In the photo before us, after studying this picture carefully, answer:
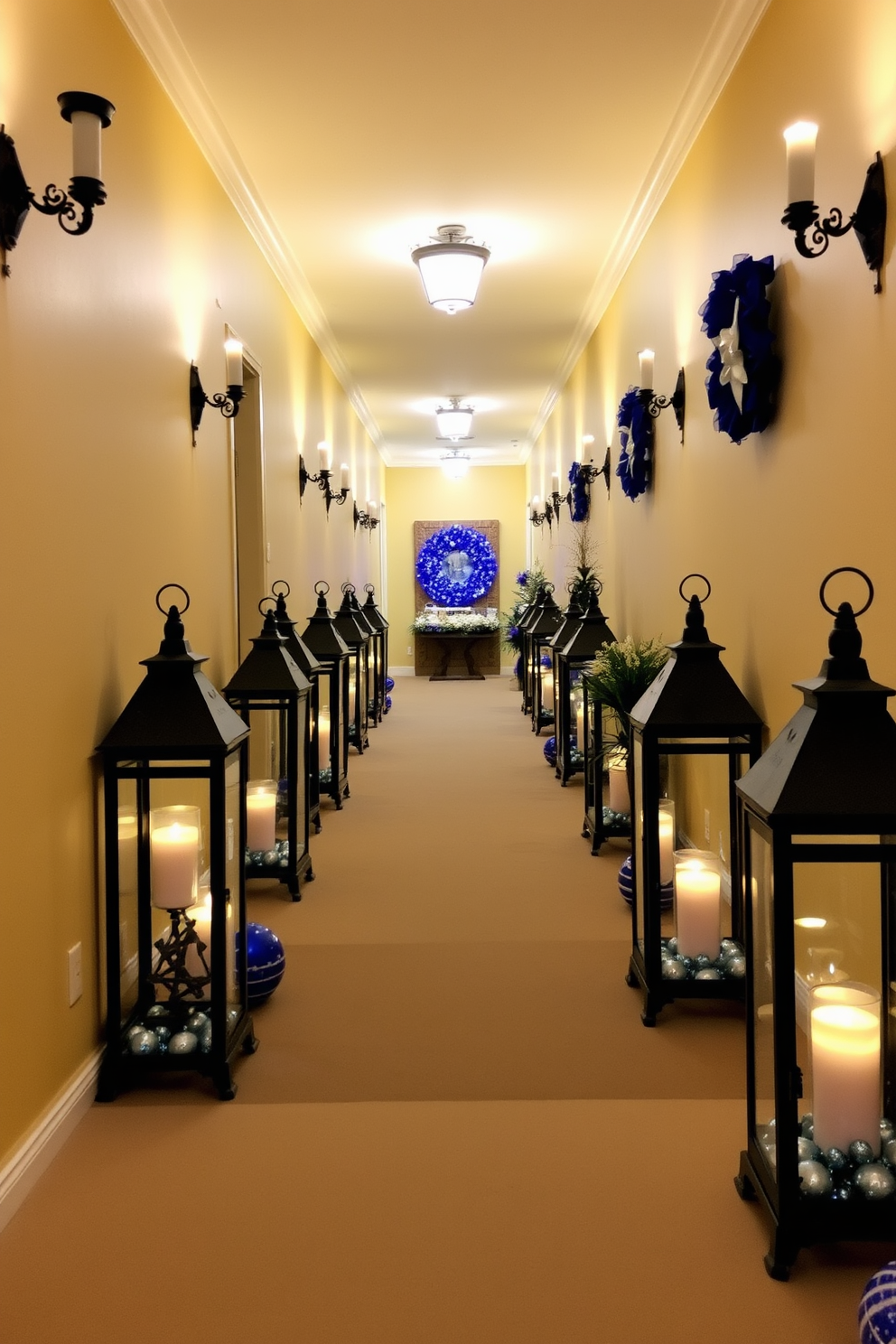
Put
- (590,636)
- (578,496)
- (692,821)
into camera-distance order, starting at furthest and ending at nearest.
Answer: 1. (578,496)
2. (590,636)
3. (692,821)

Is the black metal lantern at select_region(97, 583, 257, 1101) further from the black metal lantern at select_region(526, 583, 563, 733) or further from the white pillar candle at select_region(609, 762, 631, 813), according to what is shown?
the black metal lantern at select_region(526, 583, 563, 733)

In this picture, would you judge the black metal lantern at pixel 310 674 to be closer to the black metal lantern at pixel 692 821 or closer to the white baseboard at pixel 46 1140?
the black metal lantern at pixel 692 821

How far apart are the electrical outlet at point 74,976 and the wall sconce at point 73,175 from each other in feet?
4.73

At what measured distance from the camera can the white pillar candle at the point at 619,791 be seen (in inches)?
191

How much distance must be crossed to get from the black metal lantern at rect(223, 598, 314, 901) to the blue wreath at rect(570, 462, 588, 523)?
13.1 feet

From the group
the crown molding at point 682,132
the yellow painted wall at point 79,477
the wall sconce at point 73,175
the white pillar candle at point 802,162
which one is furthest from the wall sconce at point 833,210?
the yellow painted wall at point 79,477

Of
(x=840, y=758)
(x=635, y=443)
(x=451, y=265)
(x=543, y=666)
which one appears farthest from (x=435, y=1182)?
(x=543, y=666)

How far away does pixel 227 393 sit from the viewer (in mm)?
4152

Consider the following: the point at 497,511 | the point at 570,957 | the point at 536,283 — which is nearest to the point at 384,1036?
the point at 570,957

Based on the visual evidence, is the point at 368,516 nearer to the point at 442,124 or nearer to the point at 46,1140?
the point at 442,124

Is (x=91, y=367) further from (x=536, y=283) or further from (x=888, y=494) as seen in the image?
(x=536, y=283)

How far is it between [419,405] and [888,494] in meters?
9.02

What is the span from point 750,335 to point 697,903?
5.19ft

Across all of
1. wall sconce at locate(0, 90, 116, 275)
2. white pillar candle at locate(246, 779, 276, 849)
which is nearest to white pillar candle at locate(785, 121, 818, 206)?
wall sconce at locate(0, 90, 116, 275)
